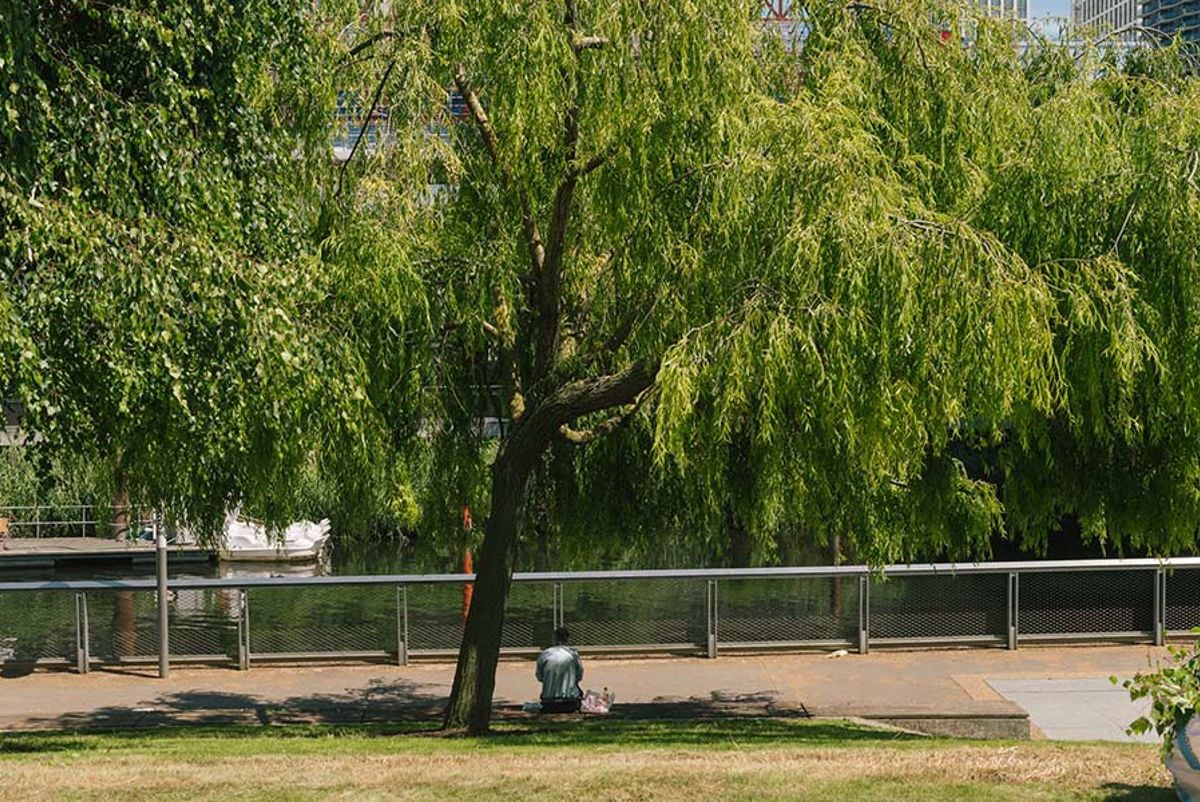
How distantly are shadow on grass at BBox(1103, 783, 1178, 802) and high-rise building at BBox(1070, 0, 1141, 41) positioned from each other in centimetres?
700

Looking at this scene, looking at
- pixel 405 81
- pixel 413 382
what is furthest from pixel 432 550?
pixel 405 81

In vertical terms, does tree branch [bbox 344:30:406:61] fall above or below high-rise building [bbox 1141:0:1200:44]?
below

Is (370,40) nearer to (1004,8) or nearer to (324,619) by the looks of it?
(1004,8)

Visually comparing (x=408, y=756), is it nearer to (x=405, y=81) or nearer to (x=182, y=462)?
(x=182, y=462)

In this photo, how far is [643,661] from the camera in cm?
1647

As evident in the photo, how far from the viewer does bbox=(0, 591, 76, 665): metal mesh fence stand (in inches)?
639

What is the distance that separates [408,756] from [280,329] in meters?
2.90

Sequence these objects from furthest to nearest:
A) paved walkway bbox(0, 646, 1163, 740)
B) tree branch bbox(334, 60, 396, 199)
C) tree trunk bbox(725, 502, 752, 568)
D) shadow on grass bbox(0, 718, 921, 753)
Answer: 1. tree trunk bbox(725, 502, 752, 568)
2. paved walkway bbox(0, 646, 1163, 740)
3. tree branch bbox(334, 60, 396, 199)
4. shadow on grass bbox(0, 718, 921, 753)

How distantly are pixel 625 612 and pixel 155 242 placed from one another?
30.1ft

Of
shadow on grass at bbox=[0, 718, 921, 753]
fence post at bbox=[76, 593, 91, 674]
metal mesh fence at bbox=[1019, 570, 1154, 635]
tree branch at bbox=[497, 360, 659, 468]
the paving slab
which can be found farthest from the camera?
metal mesh fence at bbox=[1019, 570, 1154, 635]

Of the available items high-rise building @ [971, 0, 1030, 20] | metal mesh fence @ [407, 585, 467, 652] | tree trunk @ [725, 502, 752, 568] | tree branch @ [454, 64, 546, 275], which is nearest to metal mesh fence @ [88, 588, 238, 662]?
metal mesh fence @ [407, 585, 467, 652]

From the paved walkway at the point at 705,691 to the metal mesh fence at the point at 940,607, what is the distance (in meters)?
0.27

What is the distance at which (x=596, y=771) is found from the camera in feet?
27.9

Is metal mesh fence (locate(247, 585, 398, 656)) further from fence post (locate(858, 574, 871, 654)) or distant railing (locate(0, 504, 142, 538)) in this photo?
distant railing (locate(0, 504, 142, 538))
